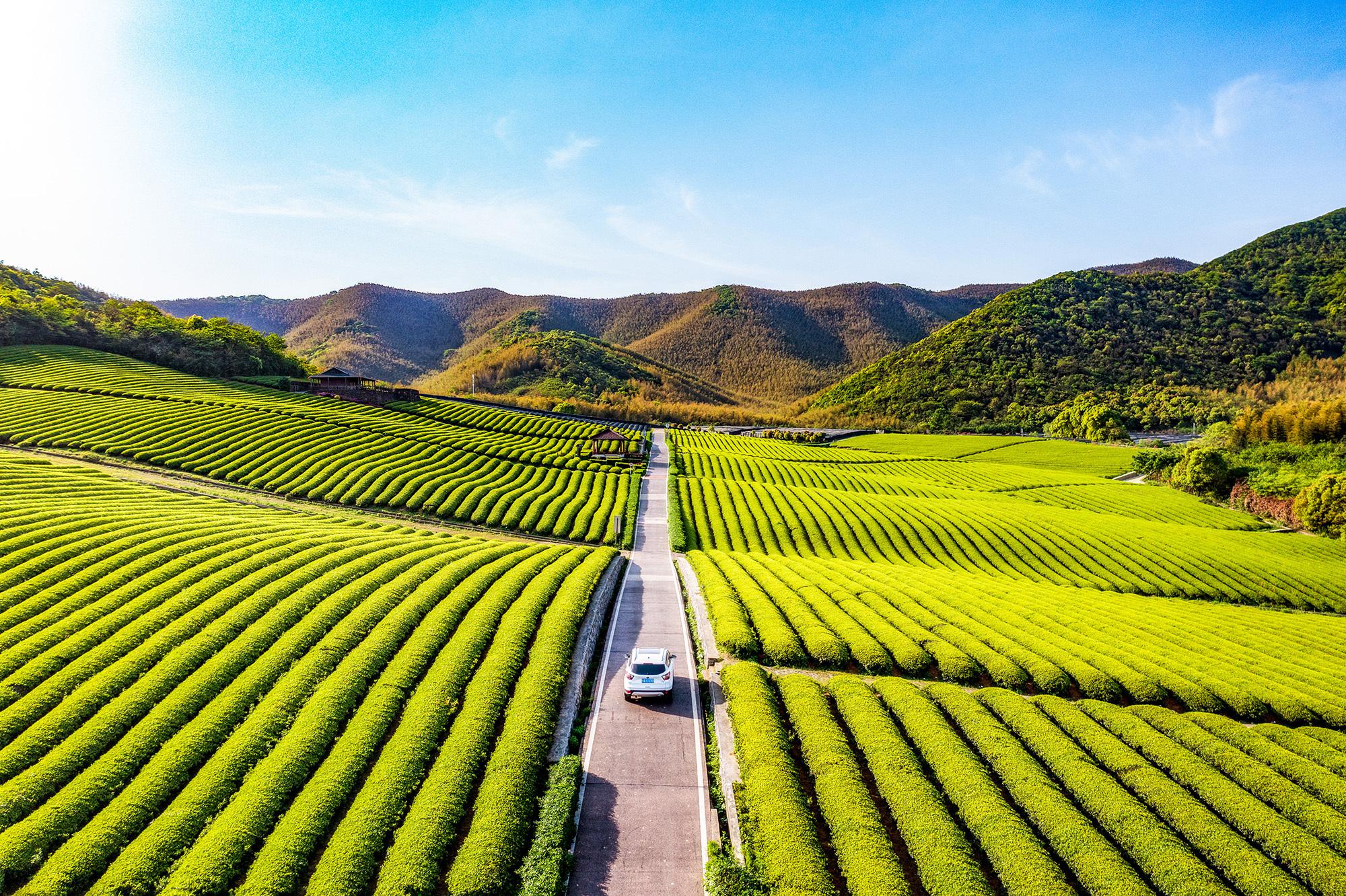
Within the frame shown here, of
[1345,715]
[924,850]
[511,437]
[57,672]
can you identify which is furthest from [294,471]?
[1345,715]

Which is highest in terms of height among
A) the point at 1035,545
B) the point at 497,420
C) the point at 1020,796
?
the point at 497,420

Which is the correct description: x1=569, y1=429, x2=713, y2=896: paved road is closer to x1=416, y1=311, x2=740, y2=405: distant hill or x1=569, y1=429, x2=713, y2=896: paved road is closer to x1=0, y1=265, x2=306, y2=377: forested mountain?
x1=0, y1=265, x2=306, y2=377: forested mountain

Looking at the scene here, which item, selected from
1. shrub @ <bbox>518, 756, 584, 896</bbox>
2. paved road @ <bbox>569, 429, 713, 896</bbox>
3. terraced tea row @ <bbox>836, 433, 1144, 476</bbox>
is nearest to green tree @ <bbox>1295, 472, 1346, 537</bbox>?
terraced tea row @ <bbox>836, 433, 1144, 476</bbox>

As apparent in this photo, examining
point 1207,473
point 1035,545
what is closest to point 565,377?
point 1035,545

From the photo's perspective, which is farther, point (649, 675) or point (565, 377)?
point (565, 377)

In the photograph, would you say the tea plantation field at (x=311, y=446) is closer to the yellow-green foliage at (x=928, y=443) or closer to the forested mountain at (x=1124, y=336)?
Result: the yellow-green foliage at (x=928, y=443)

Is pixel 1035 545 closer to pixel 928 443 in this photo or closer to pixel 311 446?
pixel 928 443

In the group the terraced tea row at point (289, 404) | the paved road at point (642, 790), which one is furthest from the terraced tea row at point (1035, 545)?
the terraced tea row at point (289, 404)
